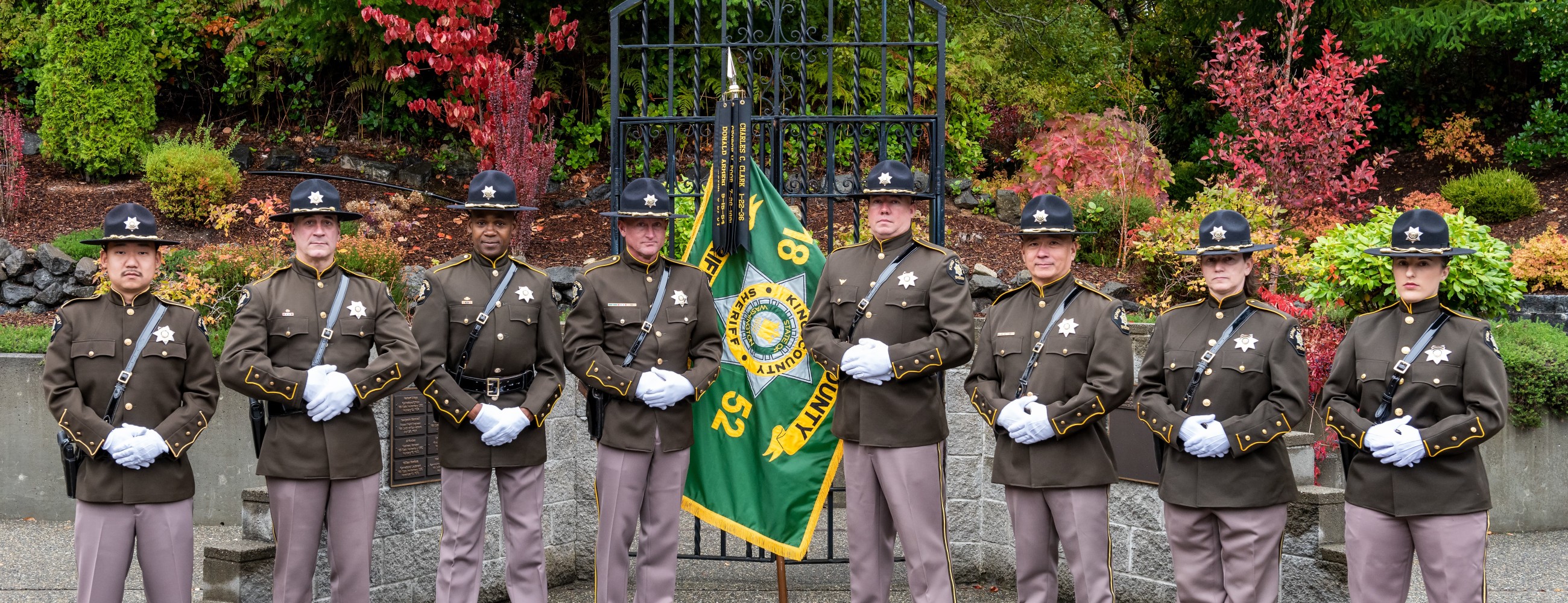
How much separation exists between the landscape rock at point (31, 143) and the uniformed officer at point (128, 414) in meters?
8.43

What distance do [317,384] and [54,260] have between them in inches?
239

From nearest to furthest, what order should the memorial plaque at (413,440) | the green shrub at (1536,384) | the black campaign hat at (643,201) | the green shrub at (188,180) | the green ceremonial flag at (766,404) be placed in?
1. the black campaign hat at (643,201)
2. the memorial plaque at (413,440)
3. the green ceremonial flag at (766,404)
4. the green shrub at (1536,384)
5. the green shrub at (188,180)

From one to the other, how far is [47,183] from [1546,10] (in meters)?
14.3

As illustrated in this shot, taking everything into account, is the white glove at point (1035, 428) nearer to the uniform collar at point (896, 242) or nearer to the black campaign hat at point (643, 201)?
the uniform collar at point (896, 242)

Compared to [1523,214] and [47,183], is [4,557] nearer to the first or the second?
[47,183]

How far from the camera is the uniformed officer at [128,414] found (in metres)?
4.33

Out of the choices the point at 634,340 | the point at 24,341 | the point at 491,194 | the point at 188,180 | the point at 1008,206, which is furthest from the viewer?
the point at 1008,206

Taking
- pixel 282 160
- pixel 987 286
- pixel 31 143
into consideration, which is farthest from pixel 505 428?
pixel 31 143

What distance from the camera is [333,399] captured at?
14.7 feet

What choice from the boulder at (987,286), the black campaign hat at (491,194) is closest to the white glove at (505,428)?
the black campaign hat at (491,194)

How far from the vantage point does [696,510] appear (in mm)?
5688

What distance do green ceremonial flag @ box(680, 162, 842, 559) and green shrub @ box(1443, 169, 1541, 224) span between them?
27.3 feet

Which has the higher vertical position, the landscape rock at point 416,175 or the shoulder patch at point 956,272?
the landscape rock at point 416,175

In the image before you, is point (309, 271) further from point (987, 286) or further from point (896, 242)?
point (987, 286)
